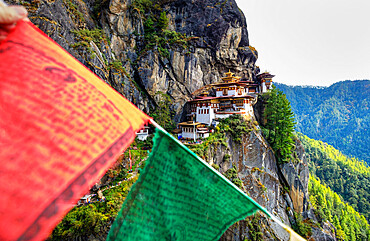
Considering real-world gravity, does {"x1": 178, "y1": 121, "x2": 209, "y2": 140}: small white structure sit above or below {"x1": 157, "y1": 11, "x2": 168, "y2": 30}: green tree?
below

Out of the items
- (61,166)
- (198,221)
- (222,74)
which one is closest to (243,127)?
(222,74)

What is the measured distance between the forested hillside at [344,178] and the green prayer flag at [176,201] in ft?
166

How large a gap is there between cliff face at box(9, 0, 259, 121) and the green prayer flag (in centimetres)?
1618

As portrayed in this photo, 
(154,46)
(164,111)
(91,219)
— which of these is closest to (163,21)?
(154,46)

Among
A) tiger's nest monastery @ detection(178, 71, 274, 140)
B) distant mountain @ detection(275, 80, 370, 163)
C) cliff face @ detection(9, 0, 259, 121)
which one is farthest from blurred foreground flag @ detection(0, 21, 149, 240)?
distant mountain @ detection(275, 80, 370, 163)

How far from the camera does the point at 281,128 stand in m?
18.2

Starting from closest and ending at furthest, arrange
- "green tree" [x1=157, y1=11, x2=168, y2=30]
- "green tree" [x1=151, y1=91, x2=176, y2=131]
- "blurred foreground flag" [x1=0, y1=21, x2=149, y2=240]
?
1. "blurred foreground flag" [x1=0, y1=21, x2=149, y2=240]
2. "green tree" [x1=151, y1=91, x2=176, y2=131]
3. "green tree" [x1=157, y1=11, x2=168, y2=30]

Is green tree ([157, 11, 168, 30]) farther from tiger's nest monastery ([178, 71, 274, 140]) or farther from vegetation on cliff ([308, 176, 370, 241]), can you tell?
vegetation on cliff ([308, 176, 370, 241])

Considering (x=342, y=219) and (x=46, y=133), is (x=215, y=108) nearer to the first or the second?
(x=46, y=133)

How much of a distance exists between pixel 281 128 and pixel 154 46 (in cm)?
1794

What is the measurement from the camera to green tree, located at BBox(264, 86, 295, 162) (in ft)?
58.8

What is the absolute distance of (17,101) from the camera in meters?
0.73

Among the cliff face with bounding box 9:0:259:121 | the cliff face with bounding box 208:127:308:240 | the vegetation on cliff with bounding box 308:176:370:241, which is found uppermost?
the cliff face with bounding box 9:0:259:121

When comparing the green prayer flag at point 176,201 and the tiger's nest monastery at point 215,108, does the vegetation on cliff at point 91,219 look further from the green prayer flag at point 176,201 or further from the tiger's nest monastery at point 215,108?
the tiger's nest monastery at point 215,108
